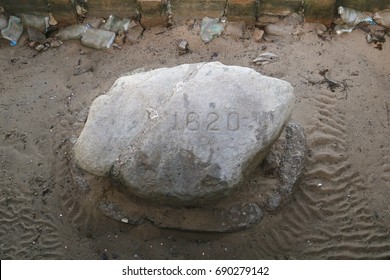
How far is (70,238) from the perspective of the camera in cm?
404

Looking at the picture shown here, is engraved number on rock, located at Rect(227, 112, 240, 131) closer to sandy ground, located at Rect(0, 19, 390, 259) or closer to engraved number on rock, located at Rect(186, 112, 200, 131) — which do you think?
engraved number on rock, located at Rect(186, 112, 200, 131)

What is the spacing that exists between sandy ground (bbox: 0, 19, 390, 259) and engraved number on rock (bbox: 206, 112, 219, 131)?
0.90 meters

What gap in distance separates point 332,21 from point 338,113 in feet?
3.72

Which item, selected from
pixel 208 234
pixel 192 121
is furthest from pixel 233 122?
pixel 208 234

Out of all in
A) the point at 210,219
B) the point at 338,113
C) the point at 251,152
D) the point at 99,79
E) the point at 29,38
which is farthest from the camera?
the point at 29,38

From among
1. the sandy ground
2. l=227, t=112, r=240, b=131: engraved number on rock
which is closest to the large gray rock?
l=227, t=112, r=240, b=131: engraved number on rock

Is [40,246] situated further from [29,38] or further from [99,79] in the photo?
[29,38]

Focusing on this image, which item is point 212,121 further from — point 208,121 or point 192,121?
point 192,121

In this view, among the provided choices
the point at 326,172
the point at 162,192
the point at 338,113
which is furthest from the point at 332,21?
the point at 162,192

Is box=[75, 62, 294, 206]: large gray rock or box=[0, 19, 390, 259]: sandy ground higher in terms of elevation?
box=[75, 62, 294, 206]: large gray rock

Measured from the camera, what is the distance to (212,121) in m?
3.59

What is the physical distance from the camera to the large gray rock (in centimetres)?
350

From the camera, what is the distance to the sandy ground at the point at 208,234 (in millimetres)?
3930

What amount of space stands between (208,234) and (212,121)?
92 cm
